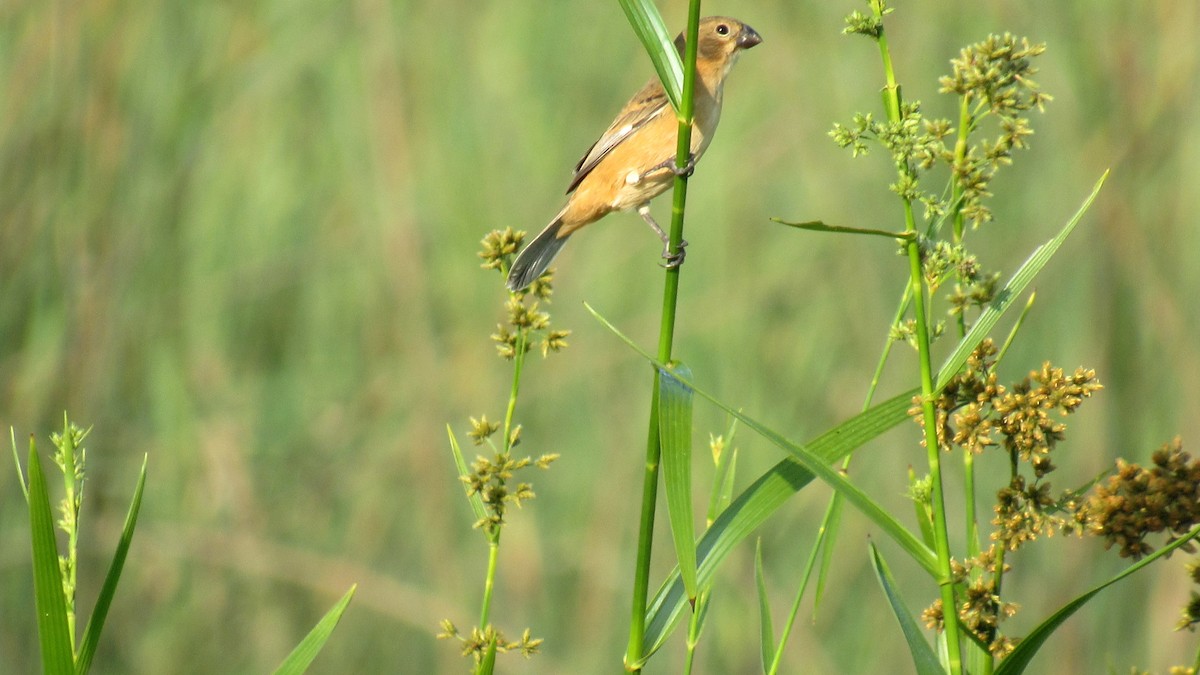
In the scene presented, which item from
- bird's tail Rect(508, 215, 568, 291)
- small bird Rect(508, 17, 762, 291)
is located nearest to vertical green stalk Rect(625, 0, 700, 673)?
small bird Rect(508, 17, 762, 291)

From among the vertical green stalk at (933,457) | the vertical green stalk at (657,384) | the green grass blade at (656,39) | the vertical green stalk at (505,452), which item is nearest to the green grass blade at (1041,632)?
the vertical green stalk at (933,457)

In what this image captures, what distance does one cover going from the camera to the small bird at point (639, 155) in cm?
296

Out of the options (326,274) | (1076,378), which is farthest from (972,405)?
(326,274)

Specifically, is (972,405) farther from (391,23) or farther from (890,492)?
(391,23)

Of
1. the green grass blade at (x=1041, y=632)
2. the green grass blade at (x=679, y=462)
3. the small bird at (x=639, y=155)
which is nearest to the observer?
the green grass blade at (x=1041, y=632)

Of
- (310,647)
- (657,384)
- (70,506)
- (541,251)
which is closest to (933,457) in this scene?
(657,384)

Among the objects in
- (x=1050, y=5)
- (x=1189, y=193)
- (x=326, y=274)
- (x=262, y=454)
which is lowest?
(x=262, y=454)

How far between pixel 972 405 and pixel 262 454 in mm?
3671

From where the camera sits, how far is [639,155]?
9.98 ft

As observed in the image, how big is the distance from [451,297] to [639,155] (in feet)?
6.27

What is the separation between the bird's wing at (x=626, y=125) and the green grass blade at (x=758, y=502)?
198 cm

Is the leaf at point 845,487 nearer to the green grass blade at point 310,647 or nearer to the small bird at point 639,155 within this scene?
the green grass blade at point 310,647

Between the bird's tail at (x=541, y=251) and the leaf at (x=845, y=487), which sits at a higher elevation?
the bird's tail at (x=541, y=251)

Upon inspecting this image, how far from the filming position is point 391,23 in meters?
4.55
